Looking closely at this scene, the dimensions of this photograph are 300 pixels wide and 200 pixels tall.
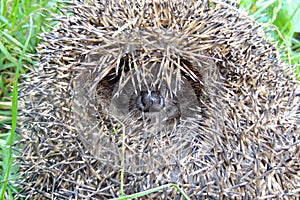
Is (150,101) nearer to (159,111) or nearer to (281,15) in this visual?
(159,111)

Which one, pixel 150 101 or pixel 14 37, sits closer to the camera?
pixel 150 101

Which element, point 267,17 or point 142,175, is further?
point 267,17

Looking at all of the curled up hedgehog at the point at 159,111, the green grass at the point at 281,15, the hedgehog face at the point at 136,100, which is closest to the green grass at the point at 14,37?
the curled up hedgehog at the point at 159,111

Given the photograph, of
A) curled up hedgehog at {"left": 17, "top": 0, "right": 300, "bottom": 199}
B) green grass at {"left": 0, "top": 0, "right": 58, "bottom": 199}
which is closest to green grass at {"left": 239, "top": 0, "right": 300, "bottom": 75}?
curled up hedgehog at {"left": 17, "top": 0, "right": 300, "bottom": 199}

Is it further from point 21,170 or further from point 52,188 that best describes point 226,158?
point 21,170

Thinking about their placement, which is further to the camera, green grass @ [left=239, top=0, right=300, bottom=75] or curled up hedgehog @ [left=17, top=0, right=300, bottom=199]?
green grass @ [left=239, top=0, right=300, bottom=75]

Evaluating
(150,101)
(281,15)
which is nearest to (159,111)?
(150,101)

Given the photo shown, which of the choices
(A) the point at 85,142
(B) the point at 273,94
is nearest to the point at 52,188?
(A) the point at 85,142

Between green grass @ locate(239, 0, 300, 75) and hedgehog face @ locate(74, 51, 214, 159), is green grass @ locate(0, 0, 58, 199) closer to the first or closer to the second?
hedgehog face @ locate(74, 51, 214, 159)
